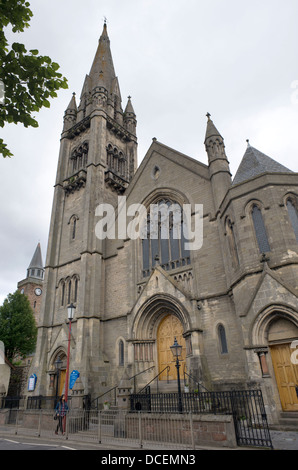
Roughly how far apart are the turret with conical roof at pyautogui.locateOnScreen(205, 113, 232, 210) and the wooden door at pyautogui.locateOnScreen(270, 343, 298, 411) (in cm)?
796

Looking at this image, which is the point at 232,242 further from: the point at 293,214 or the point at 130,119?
the point at 130,119

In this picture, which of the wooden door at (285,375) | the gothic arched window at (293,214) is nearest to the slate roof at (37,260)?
the gothic arched window at (293,214)

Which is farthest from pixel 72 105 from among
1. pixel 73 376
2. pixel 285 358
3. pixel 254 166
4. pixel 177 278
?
pixel 285 358

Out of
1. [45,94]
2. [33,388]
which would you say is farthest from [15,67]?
[33,388]

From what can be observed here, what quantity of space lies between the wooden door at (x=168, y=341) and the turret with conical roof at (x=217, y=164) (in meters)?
6.93

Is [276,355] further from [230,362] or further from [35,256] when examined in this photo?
[35,256]

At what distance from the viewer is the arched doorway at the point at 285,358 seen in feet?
34.9

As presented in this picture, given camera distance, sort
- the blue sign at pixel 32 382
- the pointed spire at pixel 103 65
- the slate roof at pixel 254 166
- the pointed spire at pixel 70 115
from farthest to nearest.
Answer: the pointed spire at pixel 103 65
the pointed spire at pixel 70 115
the blue sign at pixel 32 382
the slate roof at pixel 254 166

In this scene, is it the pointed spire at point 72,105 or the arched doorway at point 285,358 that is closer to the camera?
the arched doorway at point 285,358

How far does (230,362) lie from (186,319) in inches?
110

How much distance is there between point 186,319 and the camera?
49.5ft

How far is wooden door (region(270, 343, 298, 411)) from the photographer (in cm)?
1058

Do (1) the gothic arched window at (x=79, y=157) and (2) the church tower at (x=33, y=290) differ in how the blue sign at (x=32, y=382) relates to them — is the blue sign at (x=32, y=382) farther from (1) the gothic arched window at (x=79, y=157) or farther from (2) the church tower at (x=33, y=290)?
(2) the church tower at (x=33, y=290)

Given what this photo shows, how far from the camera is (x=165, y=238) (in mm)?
19141
